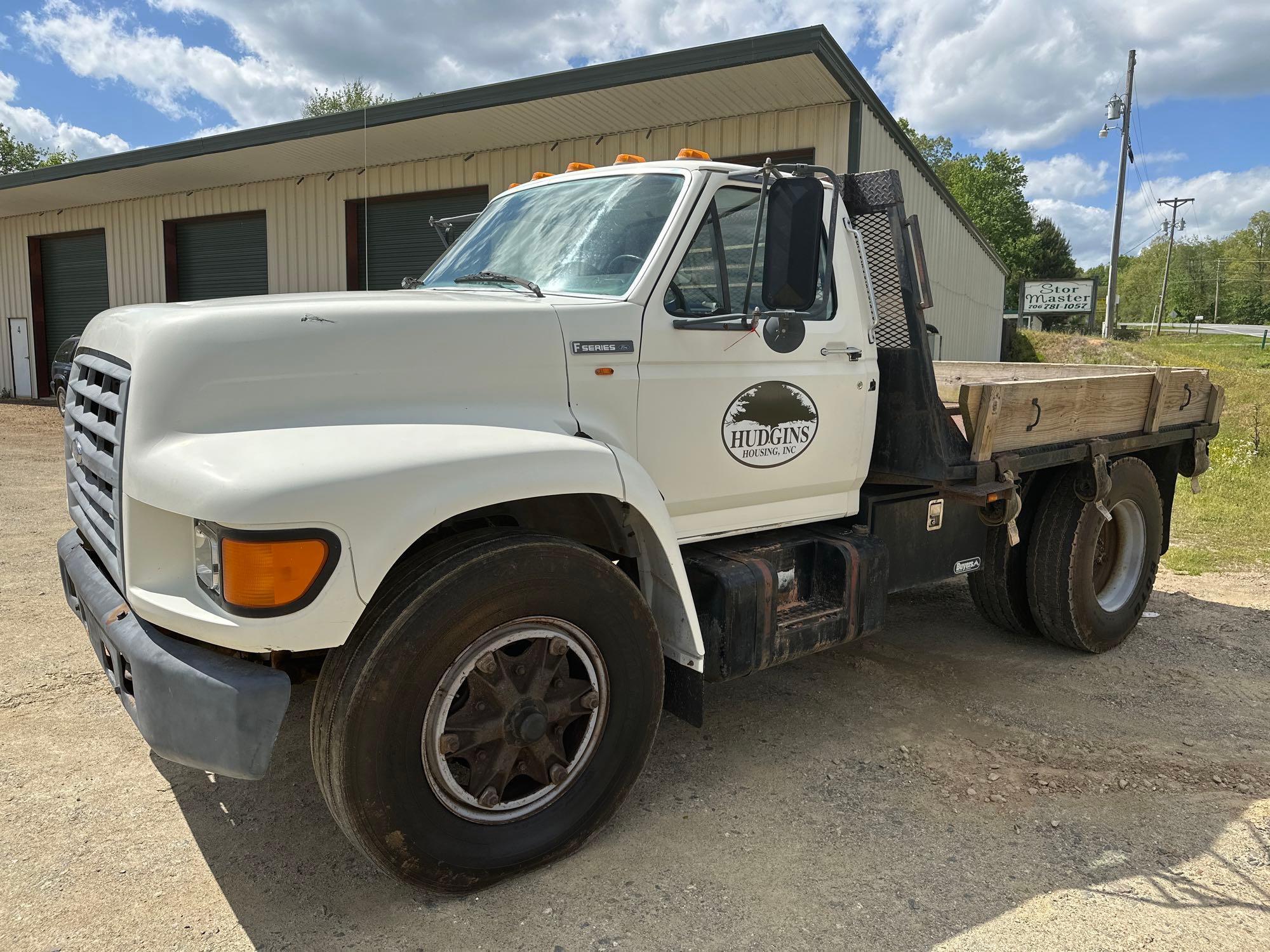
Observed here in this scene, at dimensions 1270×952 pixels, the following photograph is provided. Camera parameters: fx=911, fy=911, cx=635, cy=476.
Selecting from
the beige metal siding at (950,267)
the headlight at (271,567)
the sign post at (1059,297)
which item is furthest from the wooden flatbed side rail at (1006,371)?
the sign post at (1059,297)

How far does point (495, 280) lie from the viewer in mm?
3588

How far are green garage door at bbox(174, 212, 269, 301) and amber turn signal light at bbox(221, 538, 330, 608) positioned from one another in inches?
592

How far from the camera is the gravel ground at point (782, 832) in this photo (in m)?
2.74

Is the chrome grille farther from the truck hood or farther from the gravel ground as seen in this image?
the gravel ground

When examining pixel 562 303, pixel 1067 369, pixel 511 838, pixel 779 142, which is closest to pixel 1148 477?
pixel 1067 369

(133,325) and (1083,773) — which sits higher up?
(133,325)

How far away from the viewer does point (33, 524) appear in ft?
25.0

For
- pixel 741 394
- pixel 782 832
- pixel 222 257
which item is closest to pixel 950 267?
pixel 222 257

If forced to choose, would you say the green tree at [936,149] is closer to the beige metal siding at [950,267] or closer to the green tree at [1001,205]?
the green tree at [1001,205]

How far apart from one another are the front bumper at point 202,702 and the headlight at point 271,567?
0.69ft

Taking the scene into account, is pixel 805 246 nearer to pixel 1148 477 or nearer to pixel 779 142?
pixel 1148 477

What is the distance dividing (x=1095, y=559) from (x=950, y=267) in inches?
538

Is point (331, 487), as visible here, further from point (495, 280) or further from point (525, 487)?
point (495, 280)

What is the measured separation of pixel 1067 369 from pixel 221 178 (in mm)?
14451
